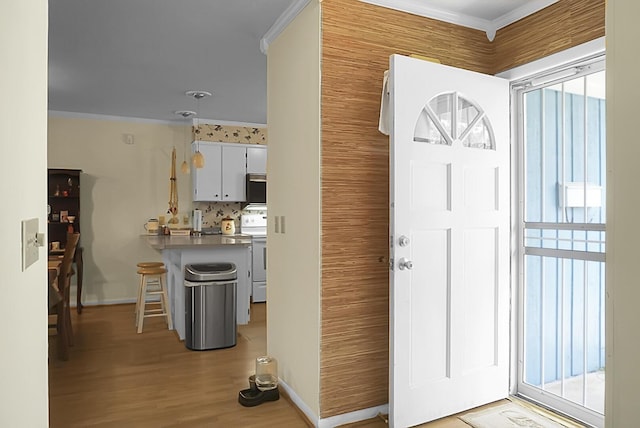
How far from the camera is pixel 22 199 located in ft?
3.14

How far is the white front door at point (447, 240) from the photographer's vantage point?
241cm

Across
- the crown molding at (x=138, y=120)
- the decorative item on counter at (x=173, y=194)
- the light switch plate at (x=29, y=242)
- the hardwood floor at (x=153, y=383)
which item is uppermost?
the crown molding at (x=138, y=120)

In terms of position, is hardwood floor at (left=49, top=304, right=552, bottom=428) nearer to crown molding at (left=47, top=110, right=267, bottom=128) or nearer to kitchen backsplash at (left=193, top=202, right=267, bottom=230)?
kitchen backsplash at (left=193, top=202, right=267, bottom=230)

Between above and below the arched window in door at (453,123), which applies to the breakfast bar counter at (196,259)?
below

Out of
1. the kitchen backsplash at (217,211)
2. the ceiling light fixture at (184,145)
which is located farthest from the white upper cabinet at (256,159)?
the ceiling light fixture at (184,145)

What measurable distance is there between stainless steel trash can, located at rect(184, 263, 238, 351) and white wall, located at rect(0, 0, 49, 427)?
2734mm

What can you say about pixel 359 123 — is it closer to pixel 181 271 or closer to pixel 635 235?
pixel 635 235

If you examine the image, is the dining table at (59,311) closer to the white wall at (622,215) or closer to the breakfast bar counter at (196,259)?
the breakfast bar counter at (196,259)

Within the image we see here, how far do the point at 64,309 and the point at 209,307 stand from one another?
1.28 m

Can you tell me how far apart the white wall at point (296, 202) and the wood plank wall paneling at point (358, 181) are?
0.23 feet

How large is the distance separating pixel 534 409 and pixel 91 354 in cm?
352

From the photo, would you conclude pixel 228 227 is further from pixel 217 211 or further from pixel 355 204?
pixel 355 204

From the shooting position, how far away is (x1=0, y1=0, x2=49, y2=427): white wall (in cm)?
82

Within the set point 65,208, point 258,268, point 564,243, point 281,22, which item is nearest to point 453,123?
point 564,243
